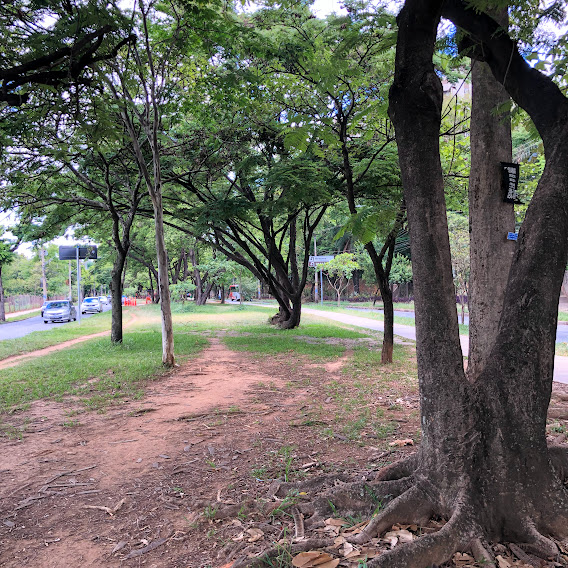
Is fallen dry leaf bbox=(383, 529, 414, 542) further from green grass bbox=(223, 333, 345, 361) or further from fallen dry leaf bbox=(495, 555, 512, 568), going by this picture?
green grass bbox=(223, 333, 345, 361)

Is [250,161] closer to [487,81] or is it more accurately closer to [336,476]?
[487,81]

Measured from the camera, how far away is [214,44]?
809 cm

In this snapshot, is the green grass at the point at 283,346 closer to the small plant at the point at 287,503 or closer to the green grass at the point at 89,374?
the green grass at the point at 89,374

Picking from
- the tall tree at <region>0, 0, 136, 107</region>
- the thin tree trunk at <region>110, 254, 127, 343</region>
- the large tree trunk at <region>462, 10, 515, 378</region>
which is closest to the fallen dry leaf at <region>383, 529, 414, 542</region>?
the large tree trunk at <region>462, 10, 515, 378</region>

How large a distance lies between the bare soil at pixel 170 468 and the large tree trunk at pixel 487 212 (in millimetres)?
1446

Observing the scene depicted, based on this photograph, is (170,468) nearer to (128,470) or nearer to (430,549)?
(128,470)

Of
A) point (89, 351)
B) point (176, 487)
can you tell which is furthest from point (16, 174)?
point (176, 487)

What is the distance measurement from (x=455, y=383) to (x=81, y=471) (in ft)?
11.9

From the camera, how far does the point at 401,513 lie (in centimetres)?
270

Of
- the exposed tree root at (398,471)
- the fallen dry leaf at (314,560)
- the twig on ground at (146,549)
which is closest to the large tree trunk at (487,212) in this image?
the exposed tree root at (398,471)

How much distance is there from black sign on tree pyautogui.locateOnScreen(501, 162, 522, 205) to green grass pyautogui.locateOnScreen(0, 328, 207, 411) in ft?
20.3

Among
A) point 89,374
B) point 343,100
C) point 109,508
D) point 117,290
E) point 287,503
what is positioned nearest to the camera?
point 287,503

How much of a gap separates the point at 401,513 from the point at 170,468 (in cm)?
241

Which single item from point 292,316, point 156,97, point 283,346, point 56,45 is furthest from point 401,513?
point 292,316
